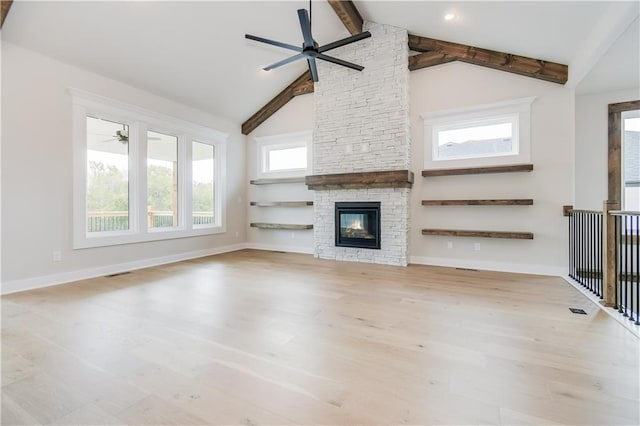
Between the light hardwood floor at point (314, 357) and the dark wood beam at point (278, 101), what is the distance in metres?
4.47

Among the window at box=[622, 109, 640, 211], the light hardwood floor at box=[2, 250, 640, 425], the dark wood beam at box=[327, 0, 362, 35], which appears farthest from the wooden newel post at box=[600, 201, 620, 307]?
the dark wood beam at box=[327, 0, 362, 35]

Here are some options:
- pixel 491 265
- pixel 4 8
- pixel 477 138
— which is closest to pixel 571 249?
pixel 491 265

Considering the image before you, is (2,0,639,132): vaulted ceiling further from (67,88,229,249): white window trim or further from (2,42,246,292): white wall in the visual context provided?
(67,88,229,249): white window trim

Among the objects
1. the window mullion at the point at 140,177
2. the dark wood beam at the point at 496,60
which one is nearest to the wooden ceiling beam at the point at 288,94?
the dark wood beam at the point at 496,60

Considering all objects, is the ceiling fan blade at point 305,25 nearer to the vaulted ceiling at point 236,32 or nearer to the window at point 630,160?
the vaulted ceiling at point 236,32

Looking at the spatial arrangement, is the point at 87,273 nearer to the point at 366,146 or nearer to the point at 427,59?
A: the point at 366,146

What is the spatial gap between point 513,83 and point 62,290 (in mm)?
6764

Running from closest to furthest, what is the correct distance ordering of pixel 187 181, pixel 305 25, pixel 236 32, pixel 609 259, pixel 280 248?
pixel 609 259 < pixel 305 25 < pixel 236 32 < pixel 187 181 < pixel 280 248

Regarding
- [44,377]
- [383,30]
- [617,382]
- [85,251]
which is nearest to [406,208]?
[383,30]

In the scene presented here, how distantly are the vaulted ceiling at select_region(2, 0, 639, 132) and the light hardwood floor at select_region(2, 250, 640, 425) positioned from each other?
2989 millimetres

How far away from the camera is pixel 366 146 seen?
5270 millimetres

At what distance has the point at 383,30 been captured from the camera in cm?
503

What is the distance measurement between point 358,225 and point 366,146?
4.71ft

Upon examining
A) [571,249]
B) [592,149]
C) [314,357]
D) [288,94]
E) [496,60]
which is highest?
[288,94]
